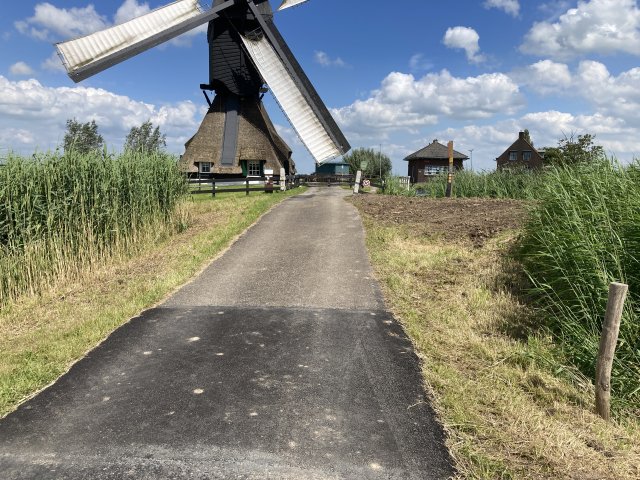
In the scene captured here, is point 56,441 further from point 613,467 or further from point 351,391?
point 613,467

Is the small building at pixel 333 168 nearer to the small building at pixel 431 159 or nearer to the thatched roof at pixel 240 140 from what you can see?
the small building at pixel 431 159

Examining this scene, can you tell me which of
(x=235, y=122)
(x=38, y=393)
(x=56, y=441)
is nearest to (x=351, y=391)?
(x=56, y=441)

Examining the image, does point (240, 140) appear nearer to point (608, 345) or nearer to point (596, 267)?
point (596, 267)

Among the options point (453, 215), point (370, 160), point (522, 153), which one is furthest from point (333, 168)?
point (453, 215)

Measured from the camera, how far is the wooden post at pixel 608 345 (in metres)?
4.07

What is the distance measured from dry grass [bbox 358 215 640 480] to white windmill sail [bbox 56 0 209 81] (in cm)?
2152

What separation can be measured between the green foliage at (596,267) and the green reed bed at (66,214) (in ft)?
30.1

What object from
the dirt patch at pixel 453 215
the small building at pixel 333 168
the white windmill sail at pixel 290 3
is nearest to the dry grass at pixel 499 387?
the dirt patch at pixel 453 215

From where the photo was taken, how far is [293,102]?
26484 millimetres

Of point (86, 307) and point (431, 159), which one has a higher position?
point (431, 159)

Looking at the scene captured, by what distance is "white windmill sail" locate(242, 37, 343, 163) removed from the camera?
2633 cm

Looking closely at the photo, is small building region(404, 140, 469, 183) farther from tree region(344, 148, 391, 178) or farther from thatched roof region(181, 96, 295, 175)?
thatched roof region(181, 96, 295, 175)

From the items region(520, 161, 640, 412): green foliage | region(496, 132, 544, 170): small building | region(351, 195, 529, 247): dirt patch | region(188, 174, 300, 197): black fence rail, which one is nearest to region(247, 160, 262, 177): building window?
region(188, 174, 300, 197): black fence rail

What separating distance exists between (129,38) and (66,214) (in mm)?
18807
